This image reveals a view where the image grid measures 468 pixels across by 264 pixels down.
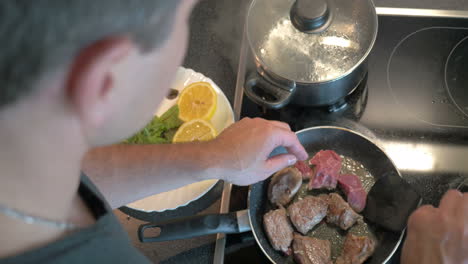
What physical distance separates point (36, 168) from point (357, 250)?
0.74 metres

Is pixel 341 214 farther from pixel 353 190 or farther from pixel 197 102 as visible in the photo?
pixel 197 102

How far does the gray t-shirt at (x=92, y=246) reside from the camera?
55cm

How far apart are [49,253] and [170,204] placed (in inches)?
22.1

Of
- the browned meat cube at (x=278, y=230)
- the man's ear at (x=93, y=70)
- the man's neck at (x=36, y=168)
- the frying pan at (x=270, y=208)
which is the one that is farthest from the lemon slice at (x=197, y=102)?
the man's ear at (x=93, y=70)

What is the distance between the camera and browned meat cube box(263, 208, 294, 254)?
3.30 feet

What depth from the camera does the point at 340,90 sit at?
3.65ft

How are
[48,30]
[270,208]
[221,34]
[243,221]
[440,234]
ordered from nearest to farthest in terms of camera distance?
[48,30] → [440,234] → [243,221] → [270,208] → [221,34]

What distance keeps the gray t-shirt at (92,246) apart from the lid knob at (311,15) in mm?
684

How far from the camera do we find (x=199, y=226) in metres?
0.97

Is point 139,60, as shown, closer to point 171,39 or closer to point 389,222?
point 171,39

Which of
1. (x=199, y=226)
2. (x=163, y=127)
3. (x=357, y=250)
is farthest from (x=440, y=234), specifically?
(x=163, y=127)

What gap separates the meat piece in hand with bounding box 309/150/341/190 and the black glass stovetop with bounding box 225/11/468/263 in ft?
0.37

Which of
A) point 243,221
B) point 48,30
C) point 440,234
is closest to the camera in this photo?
point 48,30

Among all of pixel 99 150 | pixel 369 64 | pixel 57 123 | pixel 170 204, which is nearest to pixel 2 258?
pixel 57 123
